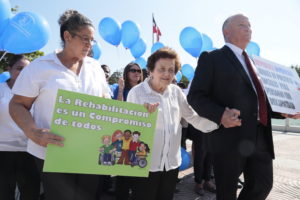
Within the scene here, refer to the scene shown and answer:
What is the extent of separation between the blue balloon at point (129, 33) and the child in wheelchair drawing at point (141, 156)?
5.25 metres

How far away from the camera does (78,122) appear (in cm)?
150

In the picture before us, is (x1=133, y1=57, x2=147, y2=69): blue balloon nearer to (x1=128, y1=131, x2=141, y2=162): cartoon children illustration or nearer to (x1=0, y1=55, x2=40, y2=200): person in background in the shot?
(x1=0, y1=55, x2=40, y2=200): person in background

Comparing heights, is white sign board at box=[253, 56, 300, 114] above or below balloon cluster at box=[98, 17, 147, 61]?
below

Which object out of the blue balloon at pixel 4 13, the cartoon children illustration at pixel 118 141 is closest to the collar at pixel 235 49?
the cartoon children illustration at pixel 118 141

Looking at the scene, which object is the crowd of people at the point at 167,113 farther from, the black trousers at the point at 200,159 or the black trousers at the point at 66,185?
the black trousers at the point at 200,159

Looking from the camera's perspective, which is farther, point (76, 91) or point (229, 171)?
point (229, 171)

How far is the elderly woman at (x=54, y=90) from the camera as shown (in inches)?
58.8

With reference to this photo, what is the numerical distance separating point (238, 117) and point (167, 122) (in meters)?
0.57

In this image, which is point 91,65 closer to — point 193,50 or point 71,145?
point 71,145

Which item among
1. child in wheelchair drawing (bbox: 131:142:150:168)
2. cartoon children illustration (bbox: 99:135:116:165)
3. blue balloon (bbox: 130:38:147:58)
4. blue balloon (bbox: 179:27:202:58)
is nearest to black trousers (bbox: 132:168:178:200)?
child in wheelchair drawing (bbox: 131:142:150:168)

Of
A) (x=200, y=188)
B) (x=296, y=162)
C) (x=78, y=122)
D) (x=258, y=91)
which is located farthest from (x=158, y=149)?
(x=296, y=162)

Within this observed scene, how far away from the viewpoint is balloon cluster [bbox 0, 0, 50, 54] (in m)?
3.62

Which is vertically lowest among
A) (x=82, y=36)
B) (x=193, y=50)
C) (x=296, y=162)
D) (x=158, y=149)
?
(x=296, y=162)

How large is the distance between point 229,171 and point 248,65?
2.99 feet
